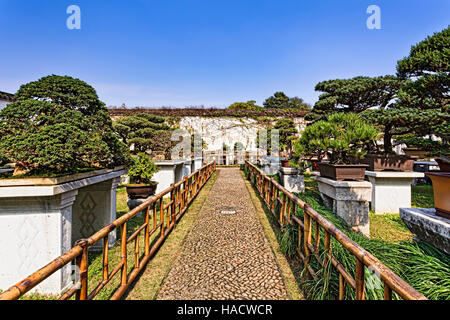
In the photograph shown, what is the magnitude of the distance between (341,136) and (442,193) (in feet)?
7.19

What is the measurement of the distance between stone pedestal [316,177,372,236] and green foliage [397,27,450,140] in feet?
6.47

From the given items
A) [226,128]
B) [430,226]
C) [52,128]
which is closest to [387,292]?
[430,226]

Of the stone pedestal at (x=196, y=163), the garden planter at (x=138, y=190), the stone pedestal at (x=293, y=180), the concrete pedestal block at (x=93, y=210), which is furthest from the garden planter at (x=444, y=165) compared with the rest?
the stone pedestal at (x=196, y=163)

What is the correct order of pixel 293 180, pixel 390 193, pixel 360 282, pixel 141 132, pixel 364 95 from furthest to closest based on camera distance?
1. pixel 141 132
2. pixel 364 95
3. pixel 293 180
4. pixel 390 193
5. pixel 360 282

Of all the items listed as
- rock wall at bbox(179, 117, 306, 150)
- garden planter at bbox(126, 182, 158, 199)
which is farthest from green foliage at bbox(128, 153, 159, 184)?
rock wall at bbox(179, 117, 306, 150)

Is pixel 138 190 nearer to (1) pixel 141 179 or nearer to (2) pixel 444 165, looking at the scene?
(1) pixel 141 179

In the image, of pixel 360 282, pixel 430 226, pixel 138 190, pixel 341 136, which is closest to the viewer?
pixel 360 282

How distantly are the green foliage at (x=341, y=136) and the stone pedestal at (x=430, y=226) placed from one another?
5.81 feet

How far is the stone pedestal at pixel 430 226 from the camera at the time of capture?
182 cm

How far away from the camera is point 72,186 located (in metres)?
2.22

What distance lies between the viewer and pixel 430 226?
1.93 m

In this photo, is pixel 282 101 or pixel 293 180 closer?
pixel 293 180

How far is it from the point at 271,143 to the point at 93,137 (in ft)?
57.9

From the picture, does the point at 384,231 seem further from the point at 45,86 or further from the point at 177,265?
the point at 45,86
